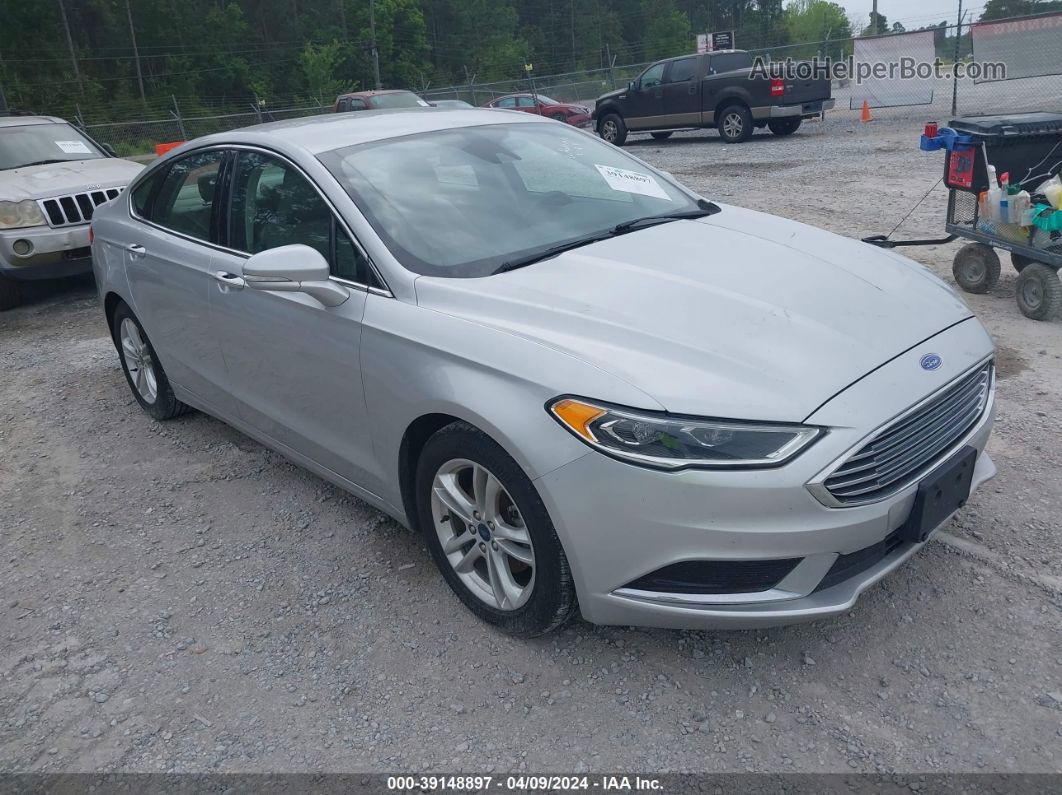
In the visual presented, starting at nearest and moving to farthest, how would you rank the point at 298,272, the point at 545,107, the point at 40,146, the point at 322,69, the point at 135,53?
1. the point at 298,272
2. the point at 40,146
3. the point at 545,107
4. the point at 322,69
5. the point at 135,53

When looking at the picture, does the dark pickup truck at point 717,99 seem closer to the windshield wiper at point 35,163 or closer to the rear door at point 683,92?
the rear door at point 683,92

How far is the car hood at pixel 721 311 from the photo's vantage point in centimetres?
246

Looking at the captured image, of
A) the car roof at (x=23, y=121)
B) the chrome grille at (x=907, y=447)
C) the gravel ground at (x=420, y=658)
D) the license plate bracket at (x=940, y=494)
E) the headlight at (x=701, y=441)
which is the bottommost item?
the gravel ground at (x=420, y=658)

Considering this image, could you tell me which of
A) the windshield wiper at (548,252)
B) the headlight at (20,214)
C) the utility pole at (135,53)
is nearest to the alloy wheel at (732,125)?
the headlight at (20,214)

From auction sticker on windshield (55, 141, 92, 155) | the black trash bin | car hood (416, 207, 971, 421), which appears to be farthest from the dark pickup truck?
car hood (416, 207, 971, 421)

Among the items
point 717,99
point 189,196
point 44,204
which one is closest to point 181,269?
point 189,196

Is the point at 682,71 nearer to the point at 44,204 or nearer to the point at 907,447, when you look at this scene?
the point at 44,204

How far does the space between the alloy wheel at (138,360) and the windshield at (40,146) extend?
4.65 meters

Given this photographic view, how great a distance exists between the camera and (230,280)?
12.3 feet

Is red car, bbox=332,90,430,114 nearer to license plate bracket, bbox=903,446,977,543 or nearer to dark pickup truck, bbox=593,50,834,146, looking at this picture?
dark pickup truck, bbox=593,50,834,146

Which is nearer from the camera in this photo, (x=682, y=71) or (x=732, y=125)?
(x=732, y=125)

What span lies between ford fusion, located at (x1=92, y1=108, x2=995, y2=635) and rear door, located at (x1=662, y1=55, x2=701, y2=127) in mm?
14651

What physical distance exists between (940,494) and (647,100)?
56.9ft

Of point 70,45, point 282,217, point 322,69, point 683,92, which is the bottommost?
point 282,217
